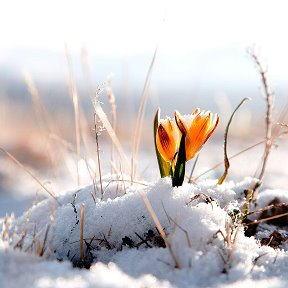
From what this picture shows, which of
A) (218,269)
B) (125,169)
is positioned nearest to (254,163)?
(125,169)

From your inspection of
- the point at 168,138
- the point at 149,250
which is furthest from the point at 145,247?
the point at 168,138

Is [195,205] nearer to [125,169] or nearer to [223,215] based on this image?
[223,215]

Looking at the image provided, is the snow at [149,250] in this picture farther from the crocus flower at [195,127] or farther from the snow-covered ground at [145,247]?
the crocus flower at [195,127]

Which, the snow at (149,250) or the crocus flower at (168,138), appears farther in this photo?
the crocus flower at (168,138)

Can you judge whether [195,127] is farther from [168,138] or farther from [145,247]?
[145,247]

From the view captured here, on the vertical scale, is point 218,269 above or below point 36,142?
above

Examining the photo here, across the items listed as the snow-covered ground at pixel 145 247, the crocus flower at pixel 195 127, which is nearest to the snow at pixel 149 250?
the snow-covered ground at pixel 145 247
